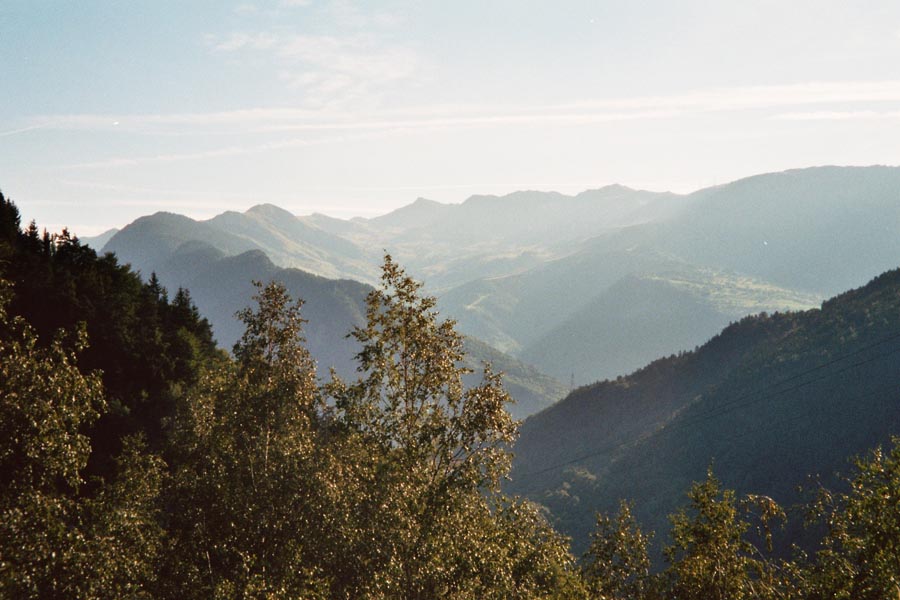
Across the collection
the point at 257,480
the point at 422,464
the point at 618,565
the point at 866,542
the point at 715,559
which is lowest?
the point at 618,565

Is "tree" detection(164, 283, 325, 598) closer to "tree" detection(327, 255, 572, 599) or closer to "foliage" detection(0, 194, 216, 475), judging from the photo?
"tree" detection(327, 255, 572, 599)

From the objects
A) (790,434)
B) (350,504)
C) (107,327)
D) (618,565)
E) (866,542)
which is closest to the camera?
(866,542)

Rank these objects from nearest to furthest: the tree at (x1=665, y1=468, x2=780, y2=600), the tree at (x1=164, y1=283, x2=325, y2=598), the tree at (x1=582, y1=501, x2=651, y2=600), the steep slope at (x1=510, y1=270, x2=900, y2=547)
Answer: the tree at (x1=665, y1=468, x2=780, y2=600) → the tree at (x1=164, y1=283, x2=325, y2=598) → the tree at (x1=582, y1=501, x2=651, y2=600) → the steep slope at (x1=510, y1=270, x2=900, y2=547)

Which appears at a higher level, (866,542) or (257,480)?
(257,480)

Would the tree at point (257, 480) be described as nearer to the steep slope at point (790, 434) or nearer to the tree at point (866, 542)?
the tree at point (866, 542)

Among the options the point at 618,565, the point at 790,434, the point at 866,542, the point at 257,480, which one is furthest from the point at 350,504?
the point at 790,434

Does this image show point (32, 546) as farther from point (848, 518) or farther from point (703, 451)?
point (703, 451)

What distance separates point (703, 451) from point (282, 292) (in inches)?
7320

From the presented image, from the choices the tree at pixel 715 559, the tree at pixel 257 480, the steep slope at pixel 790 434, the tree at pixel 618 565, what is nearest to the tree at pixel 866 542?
the tree at pixel 715 559

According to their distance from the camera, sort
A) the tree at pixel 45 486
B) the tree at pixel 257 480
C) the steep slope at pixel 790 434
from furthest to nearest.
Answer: the steep slope at pixel 790 434 < the tree at pixel 257 480 < the tree at pixel 45 486

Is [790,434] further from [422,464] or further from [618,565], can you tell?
[422,464]

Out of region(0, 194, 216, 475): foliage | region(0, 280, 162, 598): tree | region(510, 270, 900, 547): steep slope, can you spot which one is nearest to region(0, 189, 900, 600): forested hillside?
region(0, 280, 162, 598): tree

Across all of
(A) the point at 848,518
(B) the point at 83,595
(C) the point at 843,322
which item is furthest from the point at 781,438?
(B) the point at 83,595

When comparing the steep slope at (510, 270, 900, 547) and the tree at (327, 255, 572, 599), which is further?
the steep slope at (510, 270, 900, 547)
